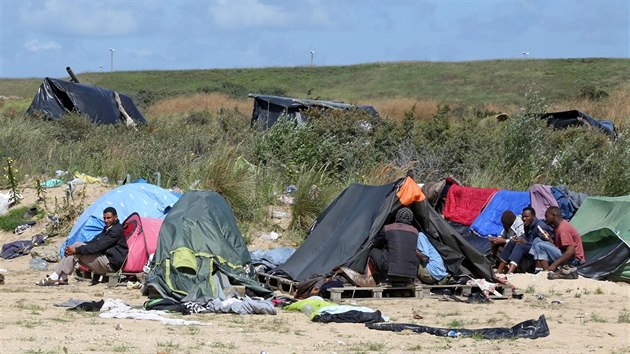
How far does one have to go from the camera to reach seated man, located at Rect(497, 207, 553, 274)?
46.7ft

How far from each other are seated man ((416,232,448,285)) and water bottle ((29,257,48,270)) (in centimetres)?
595

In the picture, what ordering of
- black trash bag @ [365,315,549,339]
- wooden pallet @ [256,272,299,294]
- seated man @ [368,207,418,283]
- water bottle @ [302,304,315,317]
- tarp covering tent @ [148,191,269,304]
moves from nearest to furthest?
black trash bag @ [365,315,549,339] < water bottle @ [302,304,315,317] < tarp covering tent @ [148,191,269,304] < seated man @ [368,207,418,283] < wooden pallet @ [256,272,299,294]

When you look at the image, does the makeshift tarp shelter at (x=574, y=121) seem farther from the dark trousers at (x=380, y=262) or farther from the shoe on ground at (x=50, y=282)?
the shoe on ground at (x=50, y=282)

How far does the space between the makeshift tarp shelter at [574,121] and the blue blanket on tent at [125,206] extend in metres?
14.3

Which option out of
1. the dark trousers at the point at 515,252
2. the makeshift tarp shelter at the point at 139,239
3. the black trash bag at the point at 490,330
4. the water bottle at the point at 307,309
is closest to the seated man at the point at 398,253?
the water bottle at the point at 307,309

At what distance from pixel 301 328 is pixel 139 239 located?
4471 mm

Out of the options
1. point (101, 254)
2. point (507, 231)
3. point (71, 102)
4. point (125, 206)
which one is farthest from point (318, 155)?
point (71, 102)

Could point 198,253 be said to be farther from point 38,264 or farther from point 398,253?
point 38,264

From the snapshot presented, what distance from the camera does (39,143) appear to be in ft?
69.4

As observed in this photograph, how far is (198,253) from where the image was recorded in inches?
479

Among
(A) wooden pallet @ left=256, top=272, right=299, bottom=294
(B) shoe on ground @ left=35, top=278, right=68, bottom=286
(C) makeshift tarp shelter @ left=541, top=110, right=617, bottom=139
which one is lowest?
(B) shoe on ground @ left=35, top=278, right=68, bottom=286

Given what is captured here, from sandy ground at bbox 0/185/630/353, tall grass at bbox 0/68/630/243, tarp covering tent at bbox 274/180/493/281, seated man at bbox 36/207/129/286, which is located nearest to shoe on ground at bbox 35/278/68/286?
seated man at bbox 36/207/129/286

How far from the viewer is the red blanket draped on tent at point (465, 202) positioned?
16.5 metres

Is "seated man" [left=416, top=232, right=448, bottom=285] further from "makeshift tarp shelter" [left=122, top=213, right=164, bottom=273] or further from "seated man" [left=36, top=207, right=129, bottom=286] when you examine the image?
"seated man" [left=36, top=207, right=129, bottom=286]
